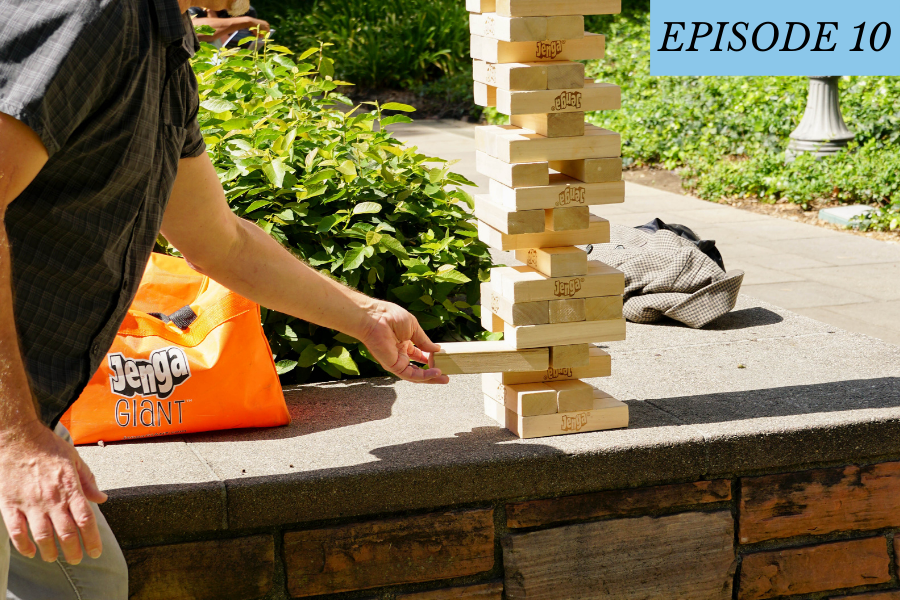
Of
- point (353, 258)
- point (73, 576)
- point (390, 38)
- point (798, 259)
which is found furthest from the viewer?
point (390, 38)

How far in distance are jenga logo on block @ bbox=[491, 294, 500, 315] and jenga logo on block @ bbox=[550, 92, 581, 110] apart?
48cm

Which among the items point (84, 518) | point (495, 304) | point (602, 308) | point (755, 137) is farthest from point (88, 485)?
point (755, 137)

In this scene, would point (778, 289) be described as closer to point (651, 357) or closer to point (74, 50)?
point (651, 357)

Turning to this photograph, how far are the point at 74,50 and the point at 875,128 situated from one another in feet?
26.9

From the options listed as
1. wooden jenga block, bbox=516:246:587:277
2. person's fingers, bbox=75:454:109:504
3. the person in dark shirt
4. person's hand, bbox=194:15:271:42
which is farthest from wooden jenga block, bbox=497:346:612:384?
person's hand, bbox=194:15:271:42

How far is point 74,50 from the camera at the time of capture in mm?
1391

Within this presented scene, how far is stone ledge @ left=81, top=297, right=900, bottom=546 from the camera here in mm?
2016

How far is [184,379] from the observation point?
2268mm

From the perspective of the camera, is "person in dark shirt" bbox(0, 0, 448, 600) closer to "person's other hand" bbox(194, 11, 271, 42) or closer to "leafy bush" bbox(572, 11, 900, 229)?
"person's other hand" bbox(194, 11, 271, 42)

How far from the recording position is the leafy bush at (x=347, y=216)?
2850mm

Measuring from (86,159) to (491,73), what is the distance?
1059mm

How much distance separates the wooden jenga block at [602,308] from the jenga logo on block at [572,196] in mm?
238

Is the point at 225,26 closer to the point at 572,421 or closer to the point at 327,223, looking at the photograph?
the point at 327,223

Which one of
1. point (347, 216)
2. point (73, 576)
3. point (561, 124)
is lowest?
point (73, 576)
